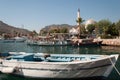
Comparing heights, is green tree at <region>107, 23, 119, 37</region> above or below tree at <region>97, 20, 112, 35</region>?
below

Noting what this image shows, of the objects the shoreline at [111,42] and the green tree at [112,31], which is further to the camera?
the green tree at [112,31]

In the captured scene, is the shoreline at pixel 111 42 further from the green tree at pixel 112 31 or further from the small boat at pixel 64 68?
the small boat at pixel 64 68

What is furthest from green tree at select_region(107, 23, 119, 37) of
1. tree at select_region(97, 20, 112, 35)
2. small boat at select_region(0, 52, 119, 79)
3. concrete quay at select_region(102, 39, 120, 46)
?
small boat at select_region(0, 52, 119, 79)

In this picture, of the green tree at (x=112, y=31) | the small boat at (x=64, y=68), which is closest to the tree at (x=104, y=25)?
the green tree at (x=112, y=31)

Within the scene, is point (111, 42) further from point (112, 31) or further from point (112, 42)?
point (112, 31)

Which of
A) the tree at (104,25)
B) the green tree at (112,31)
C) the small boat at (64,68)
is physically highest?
the tree at (104,25)

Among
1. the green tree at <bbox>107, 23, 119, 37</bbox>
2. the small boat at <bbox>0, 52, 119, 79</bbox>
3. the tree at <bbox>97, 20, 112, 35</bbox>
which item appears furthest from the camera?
the tree at <bbox>97, 20, 112, 35</bbox>

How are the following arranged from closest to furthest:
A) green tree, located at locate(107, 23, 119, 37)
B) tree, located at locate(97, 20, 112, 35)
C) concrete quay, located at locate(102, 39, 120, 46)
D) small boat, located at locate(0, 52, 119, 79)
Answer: small boat, located at locate(0, 52, 119, 79), concrete quay, located at locate(102, 39, 120, 46), green tree, located at locate(107, 23, 119, 37), tree, located at locate(97, 20, 112, 35)

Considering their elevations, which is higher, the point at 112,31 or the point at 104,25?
the point at 104,25

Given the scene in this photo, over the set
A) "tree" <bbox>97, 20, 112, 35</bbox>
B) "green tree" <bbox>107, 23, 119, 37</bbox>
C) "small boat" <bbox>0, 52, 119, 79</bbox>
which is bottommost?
"small boat" <bbox>0, 52, 119, 79</bbox>

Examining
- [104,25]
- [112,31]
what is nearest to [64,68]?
[112,31]

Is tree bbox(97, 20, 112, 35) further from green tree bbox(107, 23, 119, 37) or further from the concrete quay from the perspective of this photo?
the concrete quay

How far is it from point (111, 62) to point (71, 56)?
15.4 feet

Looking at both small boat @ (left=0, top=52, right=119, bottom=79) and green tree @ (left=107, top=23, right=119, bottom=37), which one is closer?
small boat @ (left=0, top=52, right=119, bottom=79)
